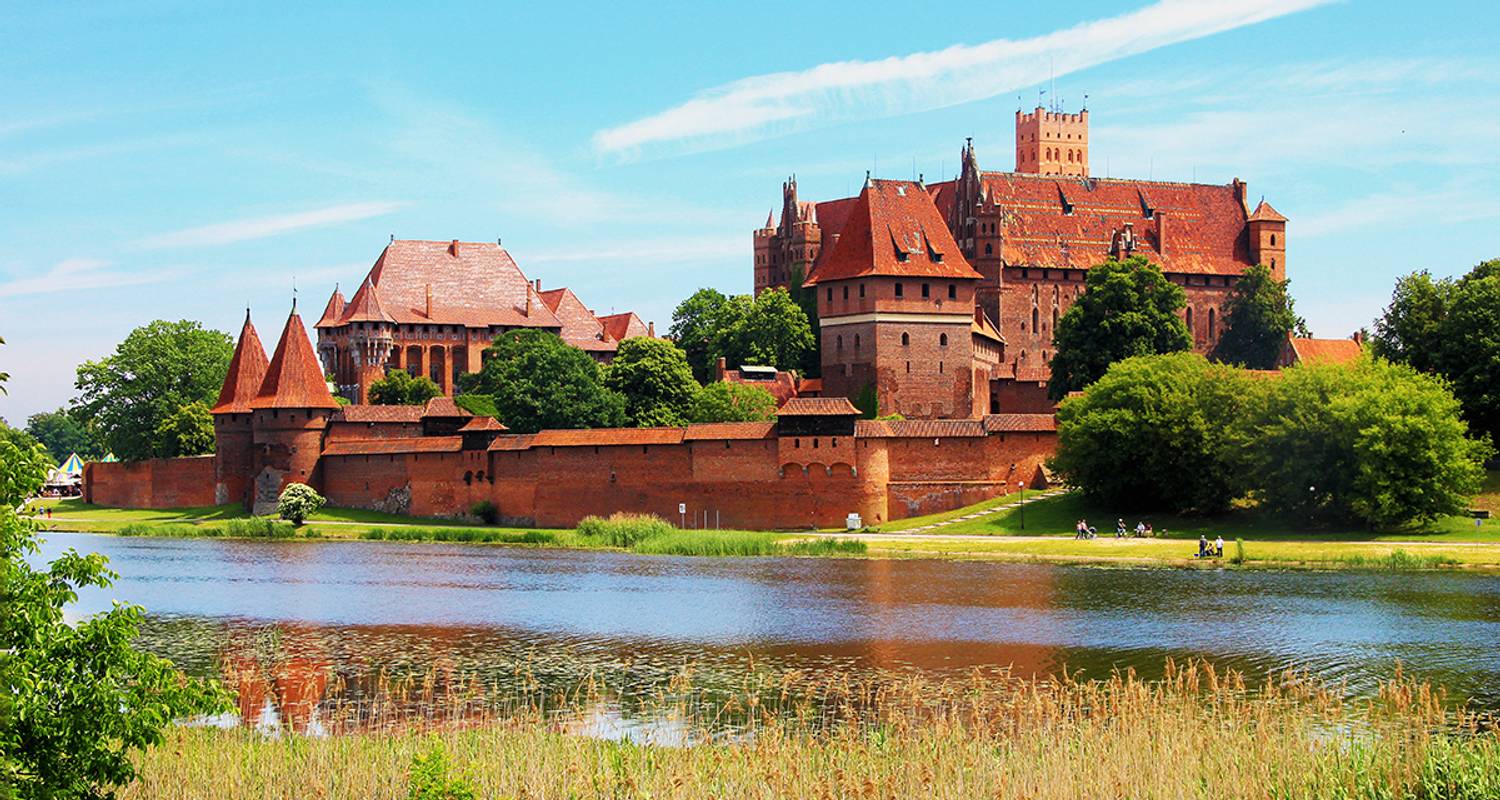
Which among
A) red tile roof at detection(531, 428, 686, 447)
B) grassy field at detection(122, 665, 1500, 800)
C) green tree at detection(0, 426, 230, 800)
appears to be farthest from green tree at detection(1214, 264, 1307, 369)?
green tree at detection(0, 426, 230, 800)

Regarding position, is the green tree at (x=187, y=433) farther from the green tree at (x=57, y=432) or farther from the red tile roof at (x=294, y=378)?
the green tree at (x=57, y=432)

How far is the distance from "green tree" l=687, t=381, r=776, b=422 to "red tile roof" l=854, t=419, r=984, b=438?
1058cm

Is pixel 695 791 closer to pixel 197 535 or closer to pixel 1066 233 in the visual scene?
pixel 197 535

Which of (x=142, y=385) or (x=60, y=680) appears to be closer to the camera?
(x=60, y=680)

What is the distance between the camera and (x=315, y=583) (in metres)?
35.5

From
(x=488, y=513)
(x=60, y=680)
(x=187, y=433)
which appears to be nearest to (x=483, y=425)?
(x=488, y=513)

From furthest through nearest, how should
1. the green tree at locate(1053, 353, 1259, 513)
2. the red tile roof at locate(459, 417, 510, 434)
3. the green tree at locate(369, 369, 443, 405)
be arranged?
the green tree at locate(369, 369, 443, 405) → the red tile roof at locate(459, 417, 510, 434) → the green tree at locate(1053, 353, 1259, 513)

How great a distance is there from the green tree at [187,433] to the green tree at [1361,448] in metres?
38.9

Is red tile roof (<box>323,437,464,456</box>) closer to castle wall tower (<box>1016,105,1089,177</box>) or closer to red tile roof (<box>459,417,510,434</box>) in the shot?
red tile roof (<box>459,417,510,434</box>)

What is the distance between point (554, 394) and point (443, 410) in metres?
3.53

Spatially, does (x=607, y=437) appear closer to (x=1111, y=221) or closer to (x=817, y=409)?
(x=817, y=409)

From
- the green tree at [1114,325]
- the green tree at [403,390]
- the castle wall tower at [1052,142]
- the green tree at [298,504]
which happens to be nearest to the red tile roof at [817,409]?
the green tree at [1114,325]

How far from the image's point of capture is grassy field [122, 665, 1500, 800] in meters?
13.8

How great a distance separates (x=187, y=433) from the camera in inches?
2628
